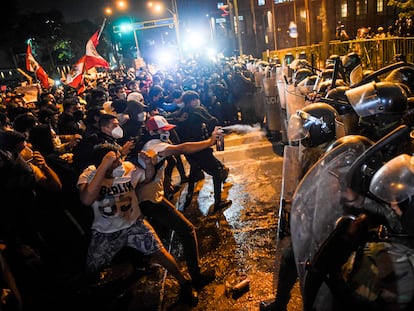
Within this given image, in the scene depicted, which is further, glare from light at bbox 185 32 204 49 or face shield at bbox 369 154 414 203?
glare from light at bbox 185 32 204 49

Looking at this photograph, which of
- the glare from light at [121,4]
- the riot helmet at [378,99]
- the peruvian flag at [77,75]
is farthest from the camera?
the glare from light at [121,4]

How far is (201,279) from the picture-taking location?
4.30 meters

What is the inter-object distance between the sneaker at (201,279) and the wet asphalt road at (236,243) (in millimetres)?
64

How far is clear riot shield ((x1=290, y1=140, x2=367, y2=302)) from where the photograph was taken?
7.04 feet

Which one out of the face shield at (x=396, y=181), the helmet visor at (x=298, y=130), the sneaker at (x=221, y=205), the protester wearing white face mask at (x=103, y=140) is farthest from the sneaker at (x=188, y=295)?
the face shield at (x=396, y=181)

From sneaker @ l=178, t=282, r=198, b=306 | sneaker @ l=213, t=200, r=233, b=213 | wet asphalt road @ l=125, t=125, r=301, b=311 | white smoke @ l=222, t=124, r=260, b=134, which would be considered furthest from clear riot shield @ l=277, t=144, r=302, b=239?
white smoke @ l=222, t=124, r=260, b=134

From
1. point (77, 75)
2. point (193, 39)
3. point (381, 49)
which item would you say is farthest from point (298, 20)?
point (77, 75)

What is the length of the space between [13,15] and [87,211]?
1769 inches

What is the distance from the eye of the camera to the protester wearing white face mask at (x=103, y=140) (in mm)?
4215

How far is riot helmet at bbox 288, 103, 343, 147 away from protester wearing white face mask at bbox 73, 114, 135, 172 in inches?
75.7

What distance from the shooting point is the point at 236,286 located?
13.3 ft

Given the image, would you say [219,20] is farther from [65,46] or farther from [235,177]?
[235,177]

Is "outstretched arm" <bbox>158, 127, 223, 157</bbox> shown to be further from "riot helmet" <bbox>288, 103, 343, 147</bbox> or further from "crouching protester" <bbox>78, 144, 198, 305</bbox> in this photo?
"riot helmet" <bbox>288, 103, 343, 147</bbox>

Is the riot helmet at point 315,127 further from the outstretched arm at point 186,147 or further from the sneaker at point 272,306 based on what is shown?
the sneaker at point 272,306
